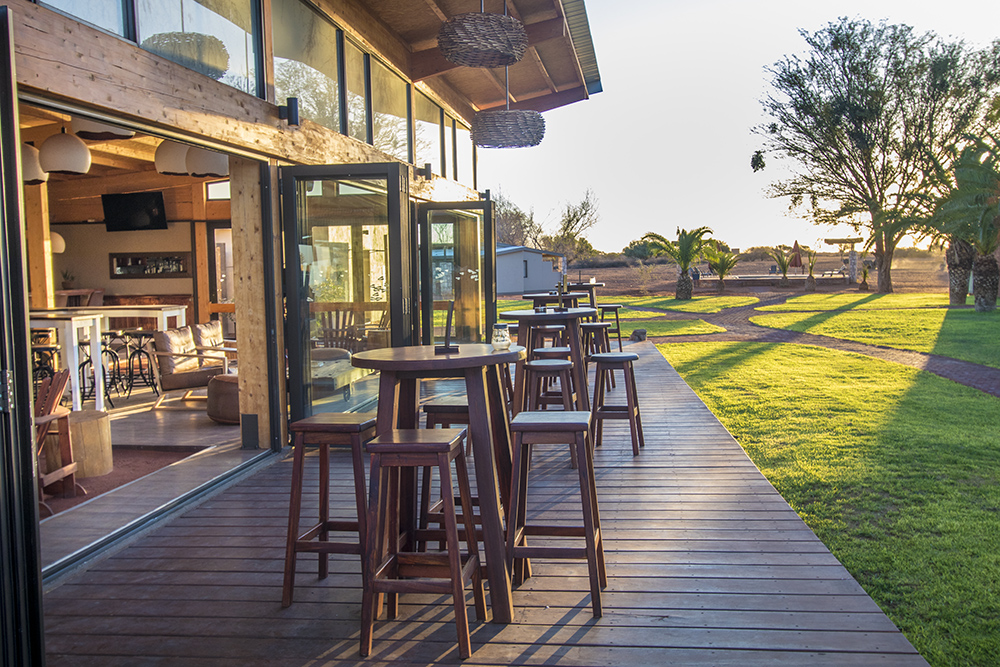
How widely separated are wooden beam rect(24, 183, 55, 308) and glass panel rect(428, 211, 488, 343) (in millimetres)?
4371

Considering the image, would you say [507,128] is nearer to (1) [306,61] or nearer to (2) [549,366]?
(1) [306,61]

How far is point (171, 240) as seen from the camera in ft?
42.3

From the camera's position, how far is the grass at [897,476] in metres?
2.90

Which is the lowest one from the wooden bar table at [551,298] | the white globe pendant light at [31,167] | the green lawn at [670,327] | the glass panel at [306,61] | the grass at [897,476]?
the grass at [897,476]

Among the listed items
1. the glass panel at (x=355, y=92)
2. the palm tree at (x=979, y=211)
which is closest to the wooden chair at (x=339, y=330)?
the glass panel at (x=355, y=92)

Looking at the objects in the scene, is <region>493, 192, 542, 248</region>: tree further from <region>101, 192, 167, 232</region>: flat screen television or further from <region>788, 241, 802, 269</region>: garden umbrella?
<region>101, 192, 167, 232</region>: flat screen television

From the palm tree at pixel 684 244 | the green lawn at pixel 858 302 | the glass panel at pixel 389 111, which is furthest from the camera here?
the palm tree at pixel 684 244

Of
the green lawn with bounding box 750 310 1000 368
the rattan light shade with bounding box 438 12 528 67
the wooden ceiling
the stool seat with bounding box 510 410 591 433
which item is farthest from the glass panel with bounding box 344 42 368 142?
the green lawn with bounding box 750 310 1000 368

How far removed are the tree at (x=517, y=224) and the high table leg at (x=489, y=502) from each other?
4173 cm

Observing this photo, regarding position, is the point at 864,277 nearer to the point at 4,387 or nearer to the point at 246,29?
the point at 246,29

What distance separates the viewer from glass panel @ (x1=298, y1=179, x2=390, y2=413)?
18.1 ft

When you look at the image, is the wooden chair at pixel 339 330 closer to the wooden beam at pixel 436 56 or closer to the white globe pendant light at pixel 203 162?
the white globe pendant light at pixel 203 162

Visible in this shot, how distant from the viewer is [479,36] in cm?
533

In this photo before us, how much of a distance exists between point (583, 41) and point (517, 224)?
3511 centimetres
